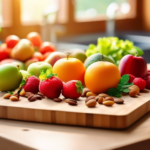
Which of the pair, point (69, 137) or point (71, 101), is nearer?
point (69, 137)

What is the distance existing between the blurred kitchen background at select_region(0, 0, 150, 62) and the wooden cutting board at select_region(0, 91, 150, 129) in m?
1.44

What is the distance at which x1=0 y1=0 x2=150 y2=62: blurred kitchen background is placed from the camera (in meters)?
3.35

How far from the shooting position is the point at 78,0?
439cm

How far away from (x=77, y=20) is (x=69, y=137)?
12.5 feet

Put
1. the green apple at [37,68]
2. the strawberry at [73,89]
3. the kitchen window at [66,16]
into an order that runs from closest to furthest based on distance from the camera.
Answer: the strawberry at [73,89] < the green apple at [37,68] < the kitchen window at [66,16]

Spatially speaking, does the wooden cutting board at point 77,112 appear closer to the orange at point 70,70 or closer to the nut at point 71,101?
the nut at point 71,101

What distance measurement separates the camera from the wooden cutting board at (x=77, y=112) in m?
0.78

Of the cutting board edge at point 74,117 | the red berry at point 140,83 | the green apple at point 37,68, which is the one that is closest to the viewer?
the cutting board edge at point 74,117

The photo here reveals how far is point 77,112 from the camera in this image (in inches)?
31.5

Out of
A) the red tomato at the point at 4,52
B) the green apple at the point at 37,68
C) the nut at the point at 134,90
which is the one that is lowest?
the nut at the point at 134,90

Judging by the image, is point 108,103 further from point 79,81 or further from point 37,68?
point 37,68

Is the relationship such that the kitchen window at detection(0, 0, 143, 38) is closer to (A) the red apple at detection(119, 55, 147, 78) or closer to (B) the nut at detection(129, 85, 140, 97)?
(A) the red apple at detection(119, 55, 147, 78)

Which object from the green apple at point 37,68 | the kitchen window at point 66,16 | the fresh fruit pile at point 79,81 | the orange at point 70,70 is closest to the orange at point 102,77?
the fresh fruit pile at point 79,81

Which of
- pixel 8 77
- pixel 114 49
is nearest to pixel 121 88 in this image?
pixel 8 77
